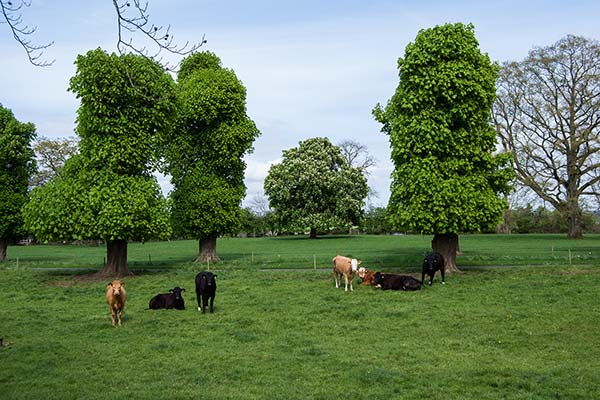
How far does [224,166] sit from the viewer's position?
38.5 metres

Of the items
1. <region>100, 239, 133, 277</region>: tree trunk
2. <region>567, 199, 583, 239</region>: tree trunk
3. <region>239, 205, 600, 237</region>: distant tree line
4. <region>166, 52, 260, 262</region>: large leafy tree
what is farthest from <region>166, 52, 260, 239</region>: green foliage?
<region>567, 199, 583, 239</region>: tree trunk

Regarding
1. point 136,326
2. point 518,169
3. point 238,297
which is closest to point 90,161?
→ point 238,297

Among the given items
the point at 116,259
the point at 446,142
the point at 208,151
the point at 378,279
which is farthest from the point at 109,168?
the point at 446,142

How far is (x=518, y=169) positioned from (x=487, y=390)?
52.5m

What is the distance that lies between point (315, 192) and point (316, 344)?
6521 cm

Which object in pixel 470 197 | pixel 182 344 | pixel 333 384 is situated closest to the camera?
pixel 333 384

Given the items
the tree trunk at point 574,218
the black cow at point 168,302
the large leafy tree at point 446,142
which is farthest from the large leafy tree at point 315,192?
the black cow at point 168,302

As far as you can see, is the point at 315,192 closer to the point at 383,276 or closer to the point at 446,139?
the point at 446,139

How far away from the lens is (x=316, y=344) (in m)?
14.2

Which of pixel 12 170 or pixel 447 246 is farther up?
pixel 12 170

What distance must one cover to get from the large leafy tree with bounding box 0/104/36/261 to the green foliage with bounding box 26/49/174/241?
17.2m

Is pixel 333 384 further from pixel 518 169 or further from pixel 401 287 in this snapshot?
pixel 518 169

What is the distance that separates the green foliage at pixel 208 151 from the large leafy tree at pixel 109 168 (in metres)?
4.73

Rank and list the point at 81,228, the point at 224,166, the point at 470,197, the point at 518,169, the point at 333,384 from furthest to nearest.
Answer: the point at 518,169 → the point at 224,166 → the point at 81,228 → the point at 470,197 → the point at 333,384
